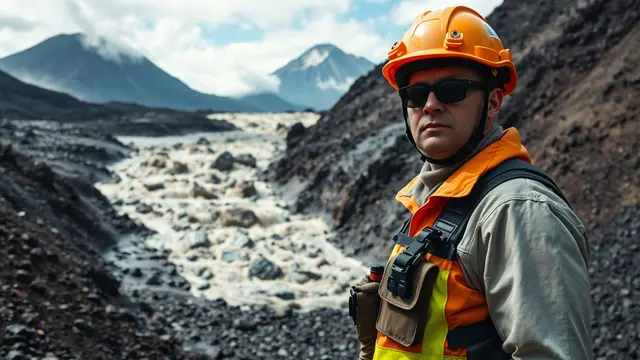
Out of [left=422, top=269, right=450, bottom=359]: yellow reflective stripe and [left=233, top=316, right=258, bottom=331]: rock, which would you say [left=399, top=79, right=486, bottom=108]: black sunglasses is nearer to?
[left=422, top=269, right=450, bottom=359]: yellow reflective stripe

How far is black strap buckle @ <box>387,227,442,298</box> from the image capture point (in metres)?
2.09

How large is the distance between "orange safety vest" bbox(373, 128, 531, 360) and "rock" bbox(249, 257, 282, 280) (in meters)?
11.3

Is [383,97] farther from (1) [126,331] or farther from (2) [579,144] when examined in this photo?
(1) [126,331]

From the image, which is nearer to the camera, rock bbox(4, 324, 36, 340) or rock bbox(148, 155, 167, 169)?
rock bbox(4, 324, 36, 340)

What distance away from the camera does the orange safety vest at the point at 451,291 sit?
1.98 m

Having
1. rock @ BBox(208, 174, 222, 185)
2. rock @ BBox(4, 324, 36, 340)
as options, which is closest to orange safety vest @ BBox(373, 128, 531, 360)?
rock @ BBox(4, 324, 36, 340)

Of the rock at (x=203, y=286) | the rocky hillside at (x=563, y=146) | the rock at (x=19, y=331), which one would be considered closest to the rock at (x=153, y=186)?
the rocky hillside at (x=563, y=146)

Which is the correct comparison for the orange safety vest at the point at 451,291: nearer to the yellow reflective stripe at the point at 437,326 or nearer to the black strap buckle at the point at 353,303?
the yellow reflective stripe at the point at 437,326

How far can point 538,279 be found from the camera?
68.4 inches

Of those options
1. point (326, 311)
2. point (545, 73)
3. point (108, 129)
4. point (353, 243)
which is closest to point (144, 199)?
point (353, 243)

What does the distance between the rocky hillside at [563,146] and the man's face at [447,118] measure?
20.4 feet

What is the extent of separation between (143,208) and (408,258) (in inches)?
732

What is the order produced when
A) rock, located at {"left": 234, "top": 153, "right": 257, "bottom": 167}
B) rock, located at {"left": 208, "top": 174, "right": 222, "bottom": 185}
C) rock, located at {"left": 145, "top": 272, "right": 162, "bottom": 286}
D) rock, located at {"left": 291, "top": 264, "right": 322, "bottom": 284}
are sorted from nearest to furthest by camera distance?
rock, located at {"left": 145, "top": 272, "right": 162, "bottom": 286} → rock, located at {"left": 291, "top": 264, "right": 322, "bottom": 284} → rock, located at {"left": 208, "top": 174, "right": 222, "bottom": 185} → rock, located at {"left": 234, "top": 153, "right": 257, "bottom": 167}

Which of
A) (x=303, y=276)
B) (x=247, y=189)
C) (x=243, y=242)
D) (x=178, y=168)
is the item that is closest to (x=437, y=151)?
(x=303, y=276)
